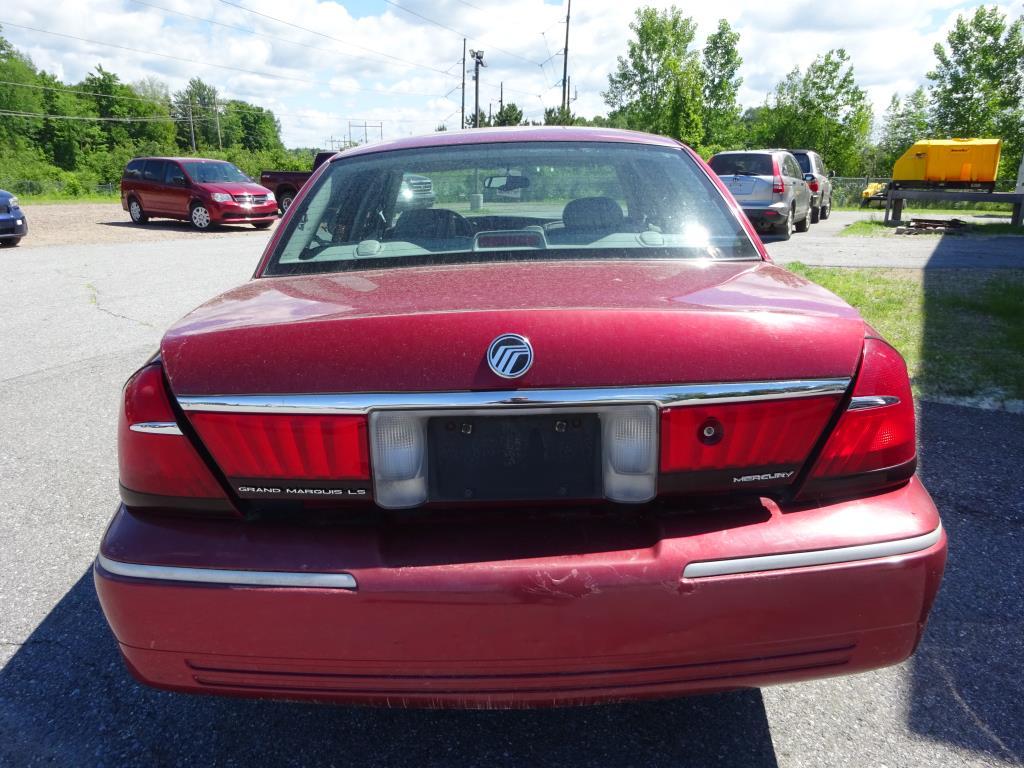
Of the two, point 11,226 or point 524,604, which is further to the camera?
point 11,226

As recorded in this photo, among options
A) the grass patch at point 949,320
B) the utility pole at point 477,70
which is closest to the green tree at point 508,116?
the utility pole at point 477,70

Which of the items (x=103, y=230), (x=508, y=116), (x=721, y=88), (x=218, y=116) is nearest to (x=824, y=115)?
(x=721, y=88)

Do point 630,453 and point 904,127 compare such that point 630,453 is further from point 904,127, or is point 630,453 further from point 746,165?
point 904,127

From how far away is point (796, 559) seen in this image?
152cm

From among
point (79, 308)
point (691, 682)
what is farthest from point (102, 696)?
point (79, 308)

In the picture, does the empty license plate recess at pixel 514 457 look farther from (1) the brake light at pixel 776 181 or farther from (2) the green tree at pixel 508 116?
(2) the green tree at pixel 508 116

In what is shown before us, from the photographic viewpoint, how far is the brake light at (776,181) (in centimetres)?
1437

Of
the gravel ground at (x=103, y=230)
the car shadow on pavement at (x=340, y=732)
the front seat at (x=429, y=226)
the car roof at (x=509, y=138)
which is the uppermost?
the car roof at (x=509, y=138)

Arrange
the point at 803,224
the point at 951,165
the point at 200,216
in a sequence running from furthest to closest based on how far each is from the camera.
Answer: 1. the point at 951,165
2. the point at 200,216
3. the point at 803,224

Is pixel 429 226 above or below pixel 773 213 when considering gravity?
above

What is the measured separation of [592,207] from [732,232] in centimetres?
47

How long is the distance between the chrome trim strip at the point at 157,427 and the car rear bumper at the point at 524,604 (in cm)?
22

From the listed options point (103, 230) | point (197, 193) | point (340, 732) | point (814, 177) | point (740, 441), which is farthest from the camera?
point (814, 177)

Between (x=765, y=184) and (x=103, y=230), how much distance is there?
621 inches
